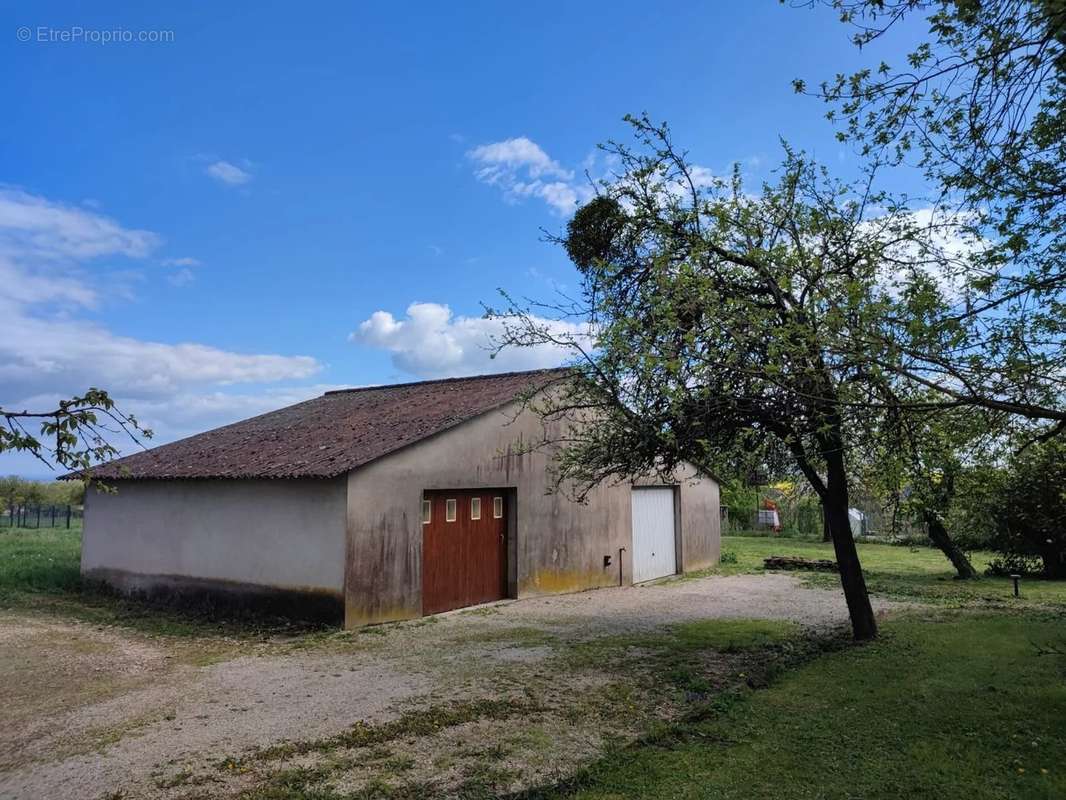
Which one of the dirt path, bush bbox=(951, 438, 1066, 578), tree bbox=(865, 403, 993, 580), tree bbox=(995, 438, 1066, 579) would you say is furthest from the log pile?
tree bbox=(865, 403, 993, 580)

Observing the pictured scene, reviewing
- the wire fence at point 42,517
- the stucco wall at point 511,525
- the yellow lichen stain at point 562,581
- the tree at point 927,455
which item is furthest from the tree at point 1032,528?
the wire fence at point 42,517

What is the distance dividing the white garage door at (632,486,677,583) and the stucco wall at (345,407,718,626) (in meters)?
0.38

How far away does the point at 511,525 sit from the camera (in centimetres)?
→ 1439

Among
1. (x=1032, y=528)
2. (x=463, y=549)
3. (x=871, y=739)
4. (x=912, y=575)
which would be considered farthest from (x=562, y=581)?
(x=1032, y=528)

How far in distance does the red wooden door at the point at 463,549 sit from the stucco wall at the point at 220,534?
180 centimetres

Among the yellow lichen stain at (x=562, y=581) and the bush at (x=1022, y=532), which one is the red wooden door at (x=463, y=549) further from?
the bush at (x=1022, y=532)

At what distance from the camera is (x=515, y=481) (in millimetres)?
14352

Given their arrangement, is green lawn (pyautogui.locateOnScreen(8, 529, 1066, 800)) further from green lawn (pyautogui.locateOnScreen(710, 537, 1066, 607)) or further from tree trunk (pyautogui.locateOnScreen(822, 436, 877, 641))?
green lawn (pyautogui.locateOnScreen(710, 537, 1066, 607))

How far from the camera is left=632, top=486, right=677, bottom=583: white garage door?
17891 millimetres

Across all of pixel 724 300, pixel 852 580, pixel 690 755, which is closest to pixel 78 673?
pixel 690 755

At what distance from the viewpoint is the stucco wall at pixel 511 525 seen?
11328mm

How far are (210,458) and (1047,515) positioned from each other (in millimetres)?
18782

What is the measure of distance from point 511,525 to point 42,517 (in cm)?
3580

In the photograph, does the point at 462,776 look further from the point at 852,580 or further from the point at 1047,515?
the point at 1047,515
